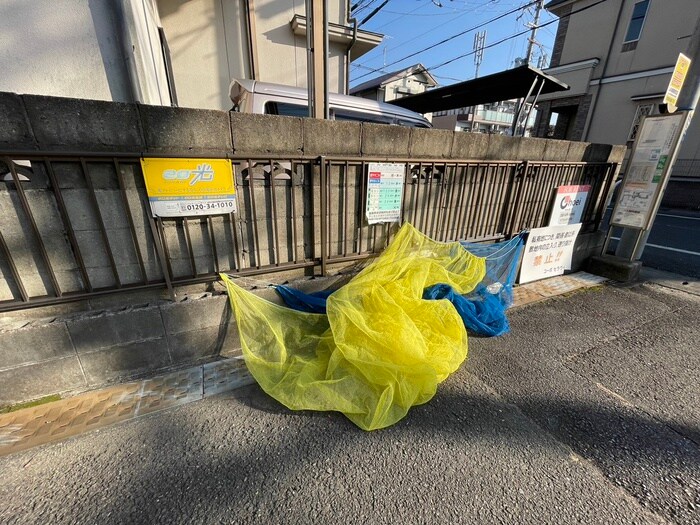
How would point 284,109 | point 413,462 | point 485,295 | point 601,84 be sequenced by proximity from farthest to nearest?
point 601,84, point 284,109, point 485,295, point 413,462

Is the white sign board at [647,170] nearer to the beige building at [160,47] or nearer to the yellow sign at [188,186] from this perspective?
the yellow sign at [188,186]

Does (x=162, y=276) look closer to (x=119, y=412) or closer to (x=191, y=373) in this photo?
(x=191, y=373)

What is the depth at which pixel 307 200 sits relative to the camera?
2896 mm

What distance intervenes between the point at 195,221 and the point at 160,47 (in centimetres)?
463

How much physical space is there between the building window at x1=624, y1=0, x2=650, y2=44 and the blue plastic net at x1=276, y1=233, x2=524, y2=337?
16.7 metres

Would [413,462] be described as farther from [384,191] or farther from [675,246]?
[675,246]

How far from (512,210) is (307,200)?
300 cm

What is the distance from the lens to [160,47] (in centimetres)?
506

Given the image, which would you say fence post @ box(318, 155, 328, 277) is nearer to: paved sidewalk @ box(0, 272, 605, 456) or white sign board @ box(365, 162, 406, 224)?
white sign board @ box(365, 162, 406, 224)

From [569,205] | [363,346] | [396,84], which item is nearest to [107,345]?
[363,346]

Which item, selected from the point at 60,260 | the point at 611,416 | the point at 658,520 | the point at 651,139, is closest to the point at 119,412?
the point at 60,260

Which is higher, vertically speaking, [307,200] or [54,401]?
[307,200]

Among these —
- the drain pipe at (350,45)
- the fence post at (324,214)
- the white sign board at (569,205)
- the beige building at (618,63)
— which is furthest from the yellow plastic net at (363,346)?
the beige building at (618,63)

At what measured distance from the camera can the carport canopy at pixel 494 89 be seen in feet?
18.4
